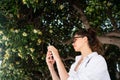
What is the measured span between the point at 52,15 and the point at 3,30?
10.2ft

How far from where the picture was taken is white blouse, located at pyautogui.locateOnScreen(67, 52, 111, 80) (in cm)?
371

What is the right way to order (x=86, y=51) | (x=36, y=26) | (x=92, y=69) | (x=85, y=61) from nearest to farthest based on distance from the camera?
(x=92, y=69)
(x=85, y=61)
(x=86, y=51)
(x=36, y=26)

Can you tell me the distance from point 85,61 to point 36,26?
33.1ft

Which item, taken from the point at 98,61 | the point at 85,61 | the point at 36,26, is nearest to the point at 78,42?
the point at 85,61

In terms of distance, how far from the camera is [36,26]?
1388 cm

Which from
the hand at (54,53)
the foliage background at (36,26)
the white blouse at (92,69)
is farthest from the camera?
the foliage background at (36,26)

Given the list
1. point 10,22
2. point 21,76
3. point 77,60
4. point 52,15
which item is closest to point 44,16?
point 52,15

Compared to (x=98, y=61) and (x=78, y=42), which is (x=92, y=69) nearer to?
(x=98, y=61)

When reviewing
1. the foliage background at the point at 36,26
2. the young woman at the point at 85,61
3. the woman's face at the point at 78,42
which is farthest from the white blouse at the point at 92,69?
the foliage background at the point at 36,26

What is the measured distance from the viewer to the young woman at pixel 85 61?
3.73m

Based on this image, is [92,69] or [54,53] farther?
[54,53]

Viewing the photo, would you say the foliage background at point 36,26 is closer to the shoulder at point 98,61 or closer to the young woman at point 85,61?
the young woman at point 85,61

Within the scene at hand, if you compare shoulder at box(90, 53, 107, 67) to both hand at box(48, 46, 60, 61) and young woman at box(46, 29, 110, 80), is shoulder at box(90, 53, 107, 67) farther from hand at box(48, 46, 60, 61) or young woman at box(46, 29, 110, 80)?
hand at box(48, 46, 60, 61)

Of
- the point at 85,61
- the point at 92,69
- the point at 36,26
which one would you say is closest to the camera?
the point at 92,69
